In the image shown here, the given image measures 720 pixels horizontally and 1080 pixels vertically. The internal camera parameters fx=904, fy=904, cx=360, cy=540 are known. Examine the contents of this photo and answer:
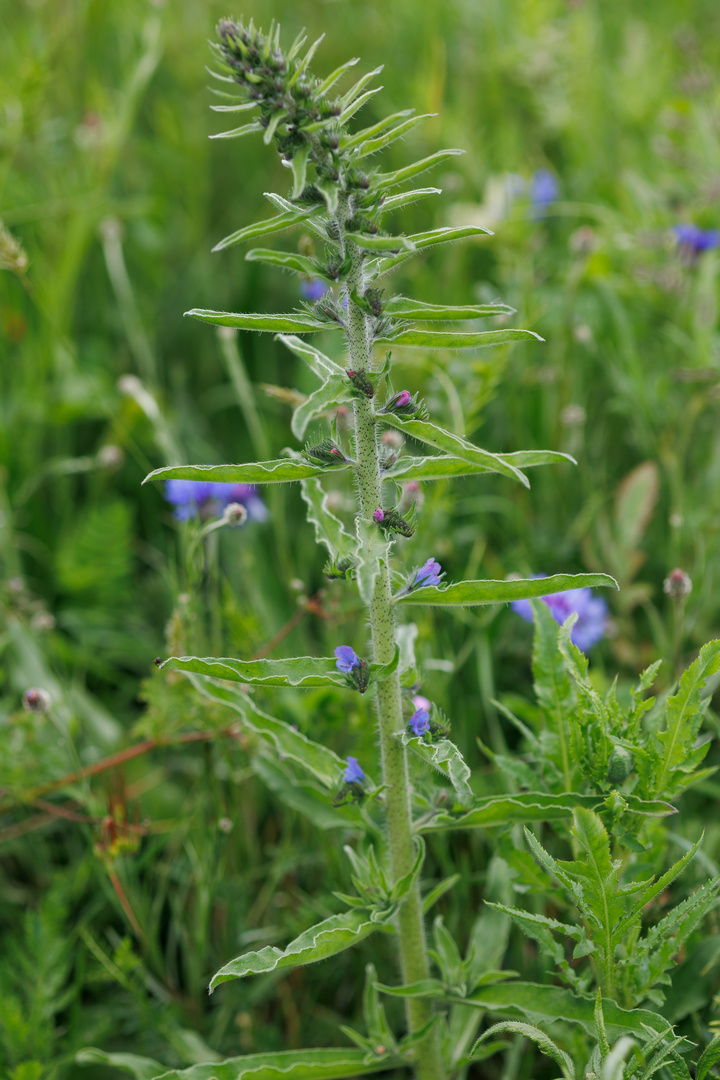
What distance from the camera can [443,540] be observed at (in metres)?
2.25

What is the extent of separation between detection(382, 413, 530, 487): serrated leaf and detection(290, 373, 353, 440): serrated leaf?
0.07 metres

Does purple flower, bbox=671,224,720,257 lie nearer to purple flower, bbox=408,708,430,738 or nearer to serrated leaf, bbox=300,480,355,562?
serrated leaf, bbox=300,480,355,562

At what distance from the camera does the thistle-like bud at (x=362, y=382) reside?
3.80ft

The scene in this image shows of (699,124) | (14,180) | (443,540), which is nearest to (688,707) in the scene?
(443,540)

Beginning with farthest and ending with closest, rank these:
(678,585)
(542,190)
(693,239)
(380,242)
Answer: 1. (542,190)
2. (693,239)
3. (678,585)
4. (380,242)

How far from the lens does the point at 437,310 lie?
1111 millimetres

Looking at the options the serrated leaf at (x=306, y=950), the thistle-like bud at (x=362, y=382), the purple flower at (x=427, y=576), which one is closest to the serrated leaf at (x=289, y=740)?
the serrated leaf at (x=306, y=950)

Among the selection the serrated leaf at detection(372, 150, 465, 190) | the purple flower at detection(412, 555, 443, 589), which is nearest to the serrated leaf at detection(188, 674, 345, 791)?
the purple flower at detection(412, 555, 443, 589)

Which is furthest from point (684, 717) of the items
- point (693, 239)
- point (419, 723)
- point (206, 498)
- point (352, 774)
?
point (693, 239)

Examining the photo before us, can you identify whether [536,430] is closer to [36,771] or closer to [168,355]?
[168,355]

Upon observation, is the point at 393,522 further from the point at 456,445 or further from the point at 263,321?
the point at 263,321

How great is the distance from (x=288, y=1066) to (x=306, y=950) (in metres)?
0.27

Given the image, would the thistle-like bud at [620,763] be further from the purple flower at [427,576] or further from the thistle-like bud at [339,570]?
the thistle-like bud at [339,570]

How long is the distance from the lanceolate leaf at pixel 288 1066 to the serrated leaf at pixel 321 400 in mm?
876
